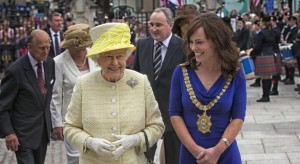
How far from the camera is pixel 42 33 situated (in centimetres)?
704

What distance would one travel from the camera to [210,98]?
15.9ft

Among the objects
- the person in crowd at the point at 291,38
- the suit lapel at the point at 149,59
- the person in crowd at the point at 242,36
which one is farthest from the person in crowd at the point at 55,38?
the person in crowd at the point at 242,36

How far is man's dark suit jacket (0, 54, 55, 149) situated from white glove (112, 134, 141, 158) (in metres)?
2.33

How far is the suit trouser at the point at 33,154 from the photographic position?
23.0 ft

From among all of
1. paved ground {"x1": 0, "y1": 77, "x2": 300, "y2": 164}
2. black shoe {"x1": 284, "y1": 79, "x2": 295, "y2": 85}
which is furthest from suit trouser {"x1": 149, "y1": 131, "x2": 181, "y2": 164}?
black shoe {"x1": 284, "y1": 79, "x2": 295, "y2": 85}

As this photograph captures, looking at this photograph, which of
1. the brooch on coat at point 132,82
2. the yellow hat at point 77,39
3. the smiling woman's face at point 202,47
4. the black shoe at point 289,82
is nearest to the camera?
the smiling woman's face at point 202,47

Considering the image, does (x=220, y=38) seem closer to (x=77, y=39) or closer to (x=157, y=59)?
(x=77, y=39)

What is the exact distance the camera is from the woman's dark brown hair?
4836 millimetres

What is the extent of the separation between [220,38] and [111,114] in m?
0.86

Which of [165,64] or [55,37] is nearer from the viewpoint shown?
[165,64]

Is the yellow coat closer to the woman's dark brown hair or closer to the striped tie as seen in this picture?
the woman's dark brown hair

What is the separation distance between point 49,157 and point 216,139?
6180 mm

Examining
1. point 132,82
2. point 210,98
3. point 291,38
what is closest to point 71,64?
point 132,82

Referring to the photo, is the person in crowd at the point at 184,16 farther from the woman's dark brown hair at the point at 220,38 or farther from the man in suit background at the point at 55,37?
the man in suit background at the point at 55,37
